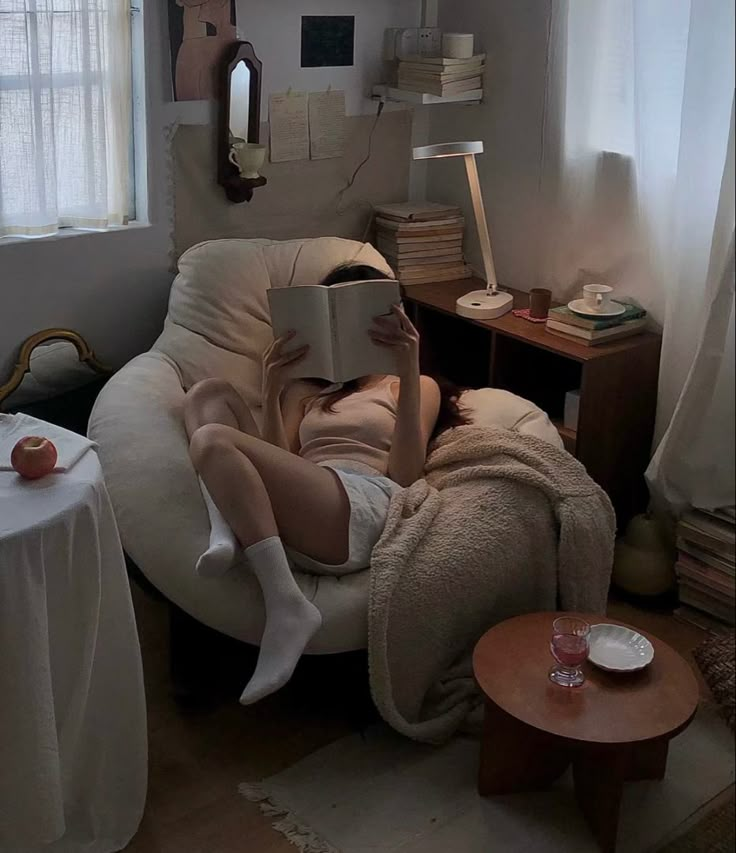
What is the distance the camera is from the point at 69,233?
2.61 m

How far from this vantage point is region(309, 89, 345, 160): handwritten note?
2.93 metres

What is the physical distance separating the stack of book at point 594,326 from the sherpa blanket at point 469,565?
440 mm

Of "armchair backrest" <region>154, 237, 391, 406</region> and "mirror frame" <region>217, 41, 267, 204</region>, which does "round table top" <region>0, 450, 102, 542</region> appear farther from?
"mirror frame" <region>217, 41, 267, 204</region>

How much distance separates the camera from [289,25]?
2.81 meters

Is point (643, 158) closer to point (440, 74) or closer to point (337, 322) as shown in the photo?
point (440, 74)

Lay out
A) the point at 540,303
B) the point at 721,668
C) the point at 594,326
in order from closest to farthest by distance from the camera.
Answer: the point at 721,668
the point at 594,326
the point at 540,303

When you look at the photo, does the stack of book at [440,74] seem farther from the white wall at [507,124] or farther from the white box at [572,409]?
the white box at [572,409]

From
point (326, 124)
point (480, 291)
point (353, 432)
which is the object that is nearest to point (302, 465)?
point (353, 432)

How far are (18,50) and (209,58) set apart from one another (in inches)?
19.4

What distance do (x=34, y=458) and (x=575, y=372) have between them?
166cm

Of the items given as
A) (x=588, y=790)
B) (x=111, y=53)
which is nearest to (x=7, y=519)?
(x=588, y=790)

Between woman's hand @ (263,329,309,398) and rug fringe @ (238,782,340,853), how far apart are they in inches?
32.2

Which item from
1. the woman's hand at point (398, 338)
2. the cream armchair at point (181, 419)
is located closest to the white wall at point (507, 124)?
the cream armchair at point (181, 419)

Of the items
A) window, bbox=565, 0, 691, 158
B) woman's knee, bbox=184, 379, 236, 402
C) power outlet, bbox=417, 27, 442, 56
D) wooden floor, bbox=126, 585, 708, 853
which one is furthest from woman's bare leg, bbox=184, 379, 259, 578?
power outlet, bbox=417, 27, 442, 56
